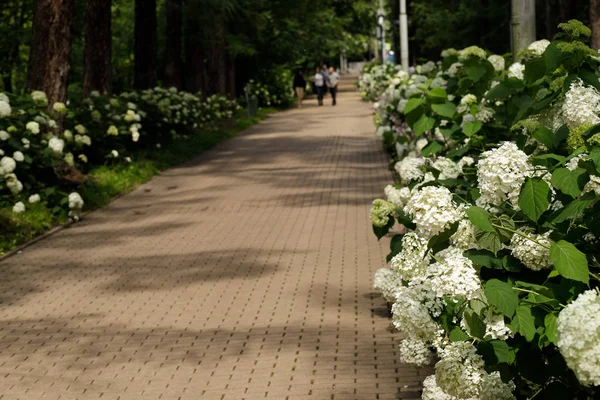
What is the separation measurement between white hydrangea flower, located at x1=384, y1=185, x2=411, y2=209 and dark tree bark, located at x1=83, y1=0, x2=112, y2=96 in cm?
1364

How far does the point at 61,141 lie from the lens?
15844 mm

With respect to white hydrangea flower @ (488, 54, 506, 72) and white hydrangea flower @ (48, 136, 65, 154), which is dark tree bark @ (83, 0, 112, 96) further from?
white hydrangea flower @ (488, 54, 506, 72)

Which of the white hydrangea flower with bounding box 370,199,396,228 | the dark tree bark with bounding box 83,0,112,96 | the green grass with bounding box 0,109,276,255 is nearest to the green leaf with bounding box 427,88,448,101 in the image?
the white hydrangea flower with bounding box 370,199,396,228

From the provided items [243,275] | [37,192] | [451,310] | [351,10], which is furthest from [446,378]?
[351,10]

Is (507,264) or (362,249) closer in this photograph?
(507,264)

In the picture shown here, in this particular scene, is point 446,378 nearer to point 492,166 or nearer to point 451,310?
point 451,310

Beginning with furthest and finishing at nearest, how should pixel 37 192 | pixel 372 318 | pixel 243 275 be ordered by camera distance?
pixel 37 192 → pixel 243 275 → pixel 372 318

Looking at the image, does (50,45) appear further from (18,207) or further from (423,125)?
(423,125)

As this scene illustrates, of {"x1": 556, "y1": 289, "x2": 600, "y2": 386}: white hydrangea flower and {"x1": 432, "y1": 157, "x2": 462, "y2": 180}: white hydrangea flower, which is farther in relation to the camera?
{"x1": 432, "y1": 157, "x2": 462, "y2": 180}: white hydrangea flower

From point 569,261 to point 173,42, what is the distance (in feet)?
95.6

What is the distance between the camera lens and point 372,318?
29.9 feet

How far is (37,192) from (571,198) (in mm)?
11749

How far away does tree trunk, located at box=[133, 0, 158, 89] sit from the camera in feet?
90.4

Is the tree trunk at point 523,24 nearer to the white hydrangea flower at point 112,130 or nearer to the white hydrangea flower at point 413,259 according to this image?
the white hydrangea flower at point 413,259
